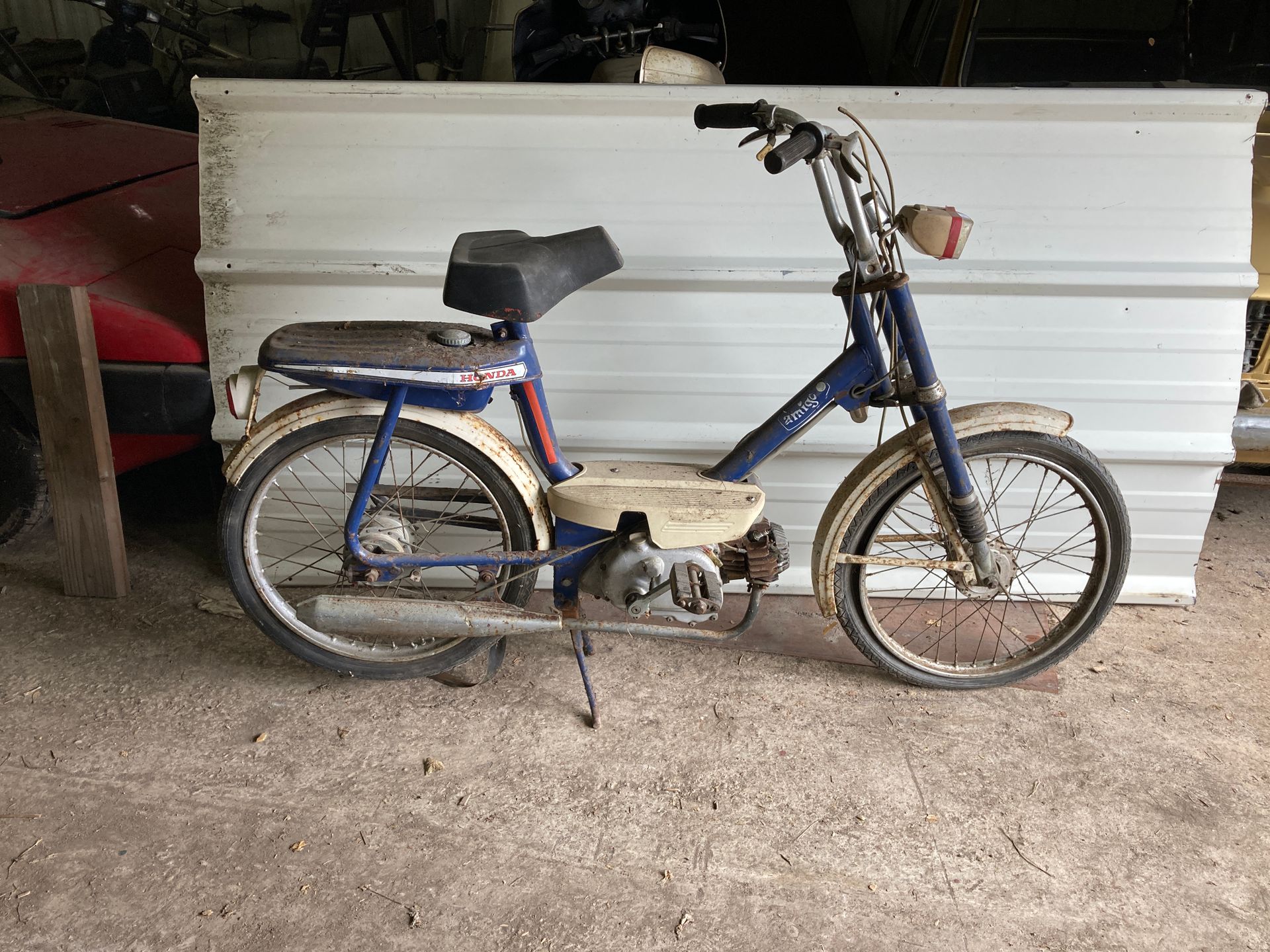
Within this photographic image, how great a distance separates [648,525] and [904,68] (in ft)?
9.41

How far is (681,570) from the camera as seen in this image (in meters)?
2.12

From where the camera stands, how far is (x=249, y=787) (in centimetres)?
196

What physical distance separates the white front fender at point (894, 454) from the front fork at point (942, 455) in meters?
0.05

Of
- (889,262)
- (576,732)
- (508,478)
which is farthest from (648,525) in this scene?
Answer: (889,262)

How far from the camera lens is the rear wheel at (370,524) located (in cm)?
209

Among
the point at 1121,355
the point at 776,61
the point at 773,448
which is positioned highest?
the point at 776,61

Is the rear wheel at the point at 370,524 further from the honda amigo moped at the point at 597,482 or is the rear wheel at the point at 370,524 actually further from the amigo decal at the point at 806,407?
the amigo decal at the point at 806,407

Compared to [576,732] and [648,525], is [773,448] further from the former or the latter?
[576,732]

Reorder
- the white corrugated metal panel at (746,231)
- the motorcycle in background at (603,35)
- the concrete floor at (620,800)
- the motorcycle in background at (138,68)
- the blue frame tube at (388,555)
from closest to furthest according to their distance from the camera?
the concrete floor at (620,800)
the blue frame tube at (388,555)
the white corrugated metal panel at (746,231)
the motorcycle in background at (603,35)
the motorcycle in background at (138,68)

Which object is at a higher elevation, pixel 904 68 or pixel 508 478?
pixel 904 68

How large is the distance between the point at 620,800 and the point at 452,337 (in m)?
1.15

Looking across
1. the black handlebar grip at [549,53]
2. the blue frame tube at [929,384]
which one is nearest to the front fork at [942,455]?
the blue frame tube at [929,384]

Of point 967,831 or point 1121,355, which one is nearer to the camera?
point 967,831

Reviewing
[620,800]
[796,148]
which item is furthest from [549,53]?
[620,800]
